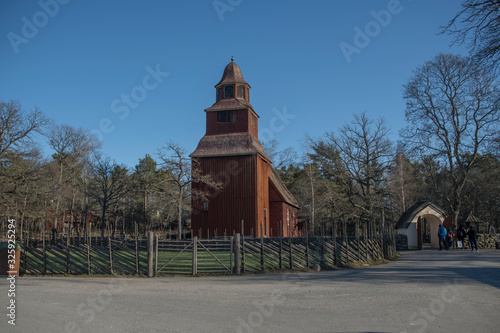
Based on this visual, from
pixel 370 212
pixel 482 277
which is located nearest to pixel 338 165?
pixel 370 212

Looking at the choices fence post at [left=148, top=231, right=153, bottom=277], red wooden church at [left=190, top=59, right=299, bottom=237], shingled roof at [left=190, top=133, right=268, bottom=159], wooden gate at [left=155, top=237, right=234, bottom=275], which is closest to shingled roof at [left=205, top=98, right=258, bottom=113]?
red wooden church at [left=190, top=59, right=299, bottom=237]

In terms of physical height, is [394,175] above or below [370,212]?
above

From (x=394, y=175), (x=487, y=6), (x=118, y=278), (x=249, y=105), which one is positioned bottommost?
(x=118, y=278)

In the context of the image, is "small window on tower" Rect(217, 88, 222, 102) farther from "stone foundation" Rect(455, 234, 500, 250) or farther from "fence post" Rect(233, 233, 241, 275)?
"stone foundation" Rect(455, 234, 500, 250)

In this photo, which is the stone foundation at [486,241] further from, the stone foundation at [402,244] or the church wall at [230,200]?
the church wall at [230,200]

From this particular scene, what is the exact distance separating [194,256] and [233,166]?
1769cm

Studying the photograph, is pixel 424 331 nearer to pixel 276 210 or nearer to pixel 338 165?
pixel 338 165

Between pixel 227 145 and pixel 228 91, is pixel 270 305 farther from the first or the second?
pixel 228 91

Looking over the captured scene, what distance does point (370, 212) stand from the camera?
103 ft

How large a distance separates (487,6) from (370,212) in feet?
70.5

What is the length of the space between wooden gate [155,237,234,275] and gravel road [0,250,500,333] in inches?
86.9

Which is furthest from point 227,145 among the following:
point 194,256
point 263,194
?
point 194,256

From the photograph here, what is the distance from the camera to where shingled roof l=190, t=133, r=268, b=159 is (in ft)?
109

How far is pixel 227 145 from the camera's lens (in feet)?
112
